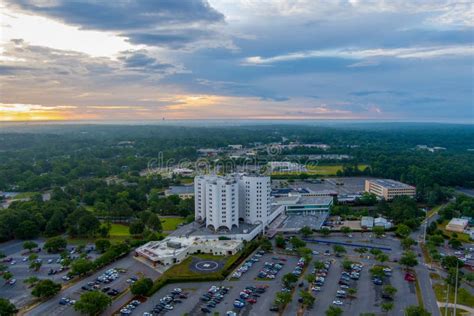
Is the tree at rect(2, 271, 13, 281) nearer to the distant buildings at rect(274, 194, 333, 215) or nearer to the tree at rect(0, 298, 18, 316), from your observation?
the tree at rect(0, 298, 18, 316)

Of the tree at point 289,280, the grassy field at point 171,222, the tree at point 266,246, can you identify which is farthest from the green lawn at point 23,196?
the tree at point 289,280

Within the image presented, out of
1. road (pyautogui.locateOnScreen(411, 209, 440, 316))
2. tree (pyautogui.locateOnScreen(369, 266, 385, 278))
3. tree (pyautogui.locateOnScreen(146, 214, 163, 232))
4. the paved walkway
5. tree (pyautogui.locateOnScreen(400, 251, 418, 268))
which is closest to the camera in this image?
the paved walkway

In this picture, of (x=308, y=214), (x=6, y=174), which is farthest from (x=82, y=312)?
(x=6, y=174)

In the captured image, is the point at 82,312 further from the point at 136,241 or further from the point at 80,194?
the point at 80,194

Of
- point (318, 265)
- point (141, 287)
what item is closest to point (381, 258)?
point (318, 265)

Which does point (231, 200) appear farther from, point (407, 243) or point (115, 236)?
point (407, 243)

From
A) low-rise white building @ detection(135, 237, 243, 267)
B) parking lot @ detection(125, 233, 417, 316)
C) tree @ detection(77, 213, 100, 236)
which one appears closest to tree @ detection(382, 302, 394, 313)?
parking lot @ detection(125, 233, 417, 316)
